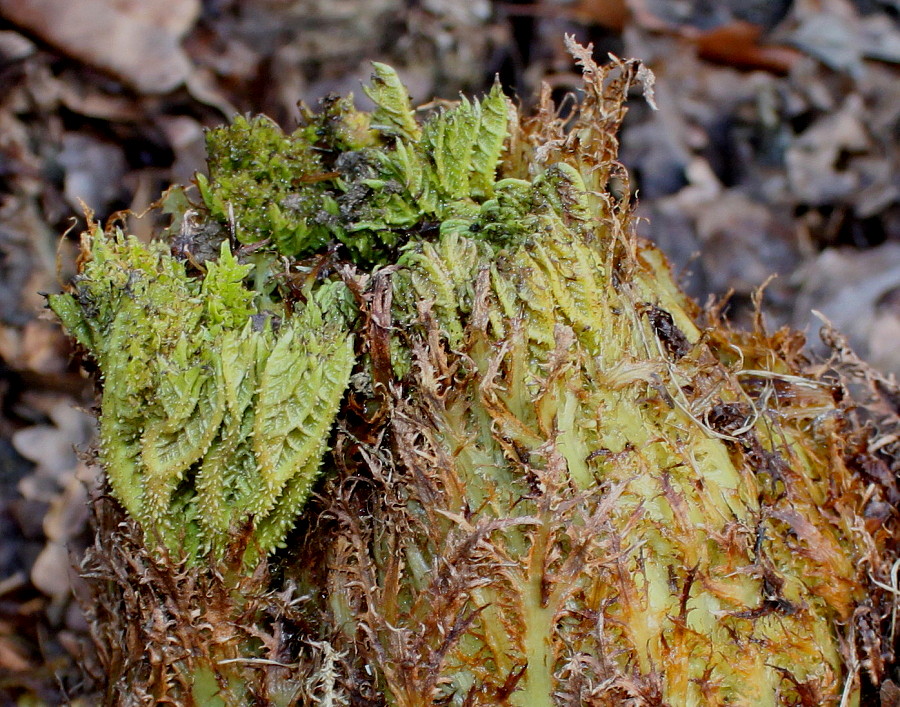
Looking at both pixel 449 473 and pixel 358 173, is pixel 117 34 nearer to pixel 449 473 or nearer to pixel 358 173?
pixel 358 173

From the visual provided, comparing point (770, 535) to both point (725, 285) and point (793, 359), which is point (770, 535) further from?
point (725, 285)

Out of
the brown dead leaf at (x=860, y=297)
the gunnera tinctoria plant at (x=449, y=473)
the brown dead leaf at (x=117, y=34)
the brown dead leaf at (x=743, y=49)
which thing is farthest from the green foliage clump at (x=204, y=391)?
the brown dead leaf at (x=743, y=49)

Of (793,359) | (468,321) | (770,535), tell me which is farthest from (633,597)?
(793,359)

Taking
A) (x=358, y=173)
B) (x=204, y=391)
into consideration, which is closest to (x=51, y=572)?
(x=204, y=391)

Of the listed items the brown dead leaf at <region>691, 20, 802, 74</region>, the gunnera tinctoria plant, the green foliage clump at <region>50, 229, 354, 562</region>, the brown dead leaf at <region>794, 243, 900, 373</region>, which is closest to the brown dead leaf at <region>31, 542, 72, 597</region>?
the gunnera tinctoria plant

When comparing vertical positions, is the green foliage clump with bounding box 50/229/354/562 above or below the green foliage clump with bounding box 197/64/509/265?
below

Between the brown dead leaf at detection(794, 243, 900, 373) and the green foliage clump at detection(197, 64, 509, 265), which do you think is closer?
the green foliage clump at detection(197, 64, 509, 265)

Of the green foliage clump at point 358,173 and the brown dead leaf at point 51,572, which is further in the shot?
the brown dead leaf at point 51,572

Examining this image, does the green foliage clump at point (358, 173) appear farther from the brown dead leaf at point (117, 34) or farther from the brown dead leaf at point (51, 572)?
the brown dead leaf at point (117, 34)

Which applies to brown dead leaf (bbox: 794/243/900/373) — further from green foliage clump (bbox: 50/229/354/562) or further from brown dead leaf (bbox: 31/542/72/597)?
brown dead leaf (bbox: 31/542/72/597)
